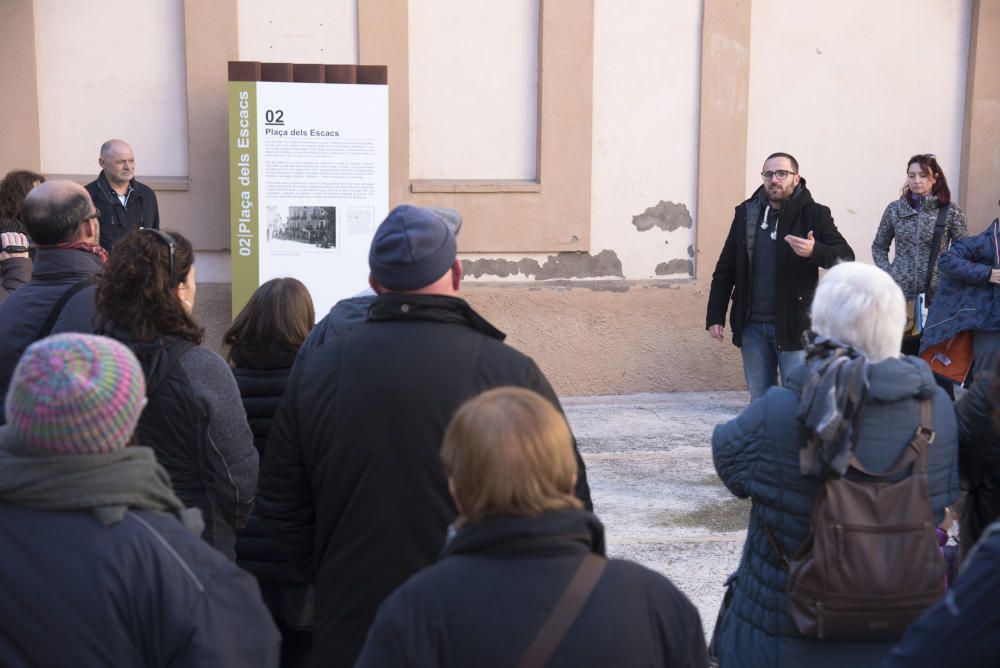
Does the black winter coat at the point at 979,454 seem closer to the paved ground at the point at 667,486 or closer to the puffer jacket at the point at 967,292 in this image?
the paved ground at the point at 667,486

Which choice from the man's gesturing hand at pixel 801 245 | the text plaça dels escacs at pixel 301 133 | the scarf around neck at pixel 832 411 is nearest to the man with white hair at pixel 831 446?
the scarf around neck at pixel 832 411

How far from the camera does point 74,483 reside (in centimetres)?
196

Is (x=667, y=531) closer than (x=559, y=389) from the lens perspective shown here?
Yes

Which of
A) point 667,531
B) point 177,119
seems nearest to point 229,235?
point 177,119

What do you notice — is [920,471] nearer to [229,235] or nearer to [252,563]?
[252,563]

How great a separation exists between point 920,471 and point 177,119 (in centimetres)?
708

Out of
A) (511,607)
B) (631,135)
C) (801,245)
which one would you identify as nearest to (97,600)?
(511,607)

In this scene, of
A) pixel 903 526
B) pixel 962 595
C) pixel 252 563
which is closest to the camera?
pixel 962 595

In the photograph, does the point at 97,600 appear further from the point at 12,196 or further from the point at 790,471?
the point at 12,196

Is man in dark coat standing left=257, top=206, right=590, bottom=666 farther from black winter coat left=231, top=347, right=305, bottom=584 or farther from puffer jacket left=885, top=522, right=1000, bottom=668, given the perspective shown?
puffer jacket left=885, top=522, right=1000, bottom=668

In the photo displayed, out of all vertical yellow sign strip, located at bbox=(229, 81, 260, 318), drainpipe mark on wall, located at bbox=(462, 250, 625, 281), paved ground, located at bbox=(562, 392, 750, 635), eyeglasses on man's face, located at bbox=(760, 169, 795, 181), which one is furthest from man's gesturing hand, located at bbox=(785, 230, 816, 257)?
vertical yellow sign strip, located at bbox=(229, 81, 260, 318)

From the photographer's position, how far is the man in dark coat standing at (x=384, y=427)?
2648mm

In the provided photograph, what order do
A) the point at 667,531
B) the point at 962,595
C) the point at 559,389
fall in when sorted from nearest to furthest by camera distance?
the point at 962,595
the point at 667,531
the point at 559,389

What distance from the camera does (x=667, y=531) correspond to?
596 centimetres
